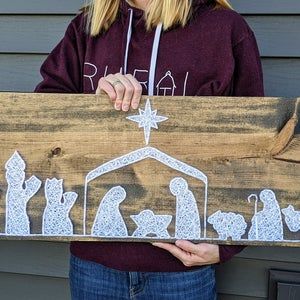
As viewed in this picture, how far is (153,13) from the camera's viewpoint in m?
1.18

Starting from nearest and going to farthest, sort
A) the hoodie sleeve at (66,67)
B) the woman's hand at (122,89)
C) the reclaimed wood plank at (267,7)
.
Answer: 1. the woman's hand at (122,89)
2. the hoodie sleeve at (66,67)
3. the reclaimed wood plank at (267,7)

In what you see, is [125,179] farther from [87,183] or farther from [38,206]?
[38,206]

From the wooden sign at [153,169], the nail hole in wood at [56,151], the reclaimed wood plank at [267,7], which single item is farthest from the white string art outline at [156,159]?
the reclaimed wood plank at [267,7]

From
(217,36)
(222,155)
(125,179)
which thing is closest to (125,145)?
(125,179)

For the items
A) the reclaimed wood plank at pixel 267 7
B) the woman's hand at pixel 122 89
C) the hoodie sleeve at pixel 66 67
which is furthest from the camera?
the reclaimed wood plank at pixel 267 7

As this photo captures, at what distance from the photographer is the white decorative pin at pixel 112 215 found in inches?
44.6

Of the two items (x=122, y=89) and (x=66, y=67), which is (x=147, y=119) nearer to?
(x=122, y=89)

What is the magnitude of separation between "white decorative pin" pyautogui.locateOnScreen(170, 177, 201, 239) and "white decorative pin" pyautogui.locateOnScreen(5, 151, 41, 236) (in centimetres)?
30

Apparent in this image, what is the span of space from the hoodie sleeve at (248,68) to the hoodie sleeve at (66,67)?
360mm

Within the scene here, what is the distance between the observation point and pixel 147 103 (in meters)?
1.11

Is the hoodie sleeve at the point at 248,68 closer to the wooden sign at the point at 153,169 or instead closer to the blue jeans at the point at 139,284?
the wooden sign at the point at 153,169

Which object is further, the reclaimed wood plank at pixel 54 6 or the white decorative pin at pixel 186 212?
the reclaimed wood plank at pixel 54 6

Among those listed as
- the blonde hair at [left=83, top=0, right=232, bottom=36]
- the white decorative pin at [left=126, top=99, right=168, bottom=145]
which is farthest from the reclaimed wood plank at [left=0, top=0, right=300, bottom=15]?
the white decorative pin at [left=126, top=99, right=168, bottom=145]

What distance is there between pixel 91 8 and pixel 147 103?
0.32 m
